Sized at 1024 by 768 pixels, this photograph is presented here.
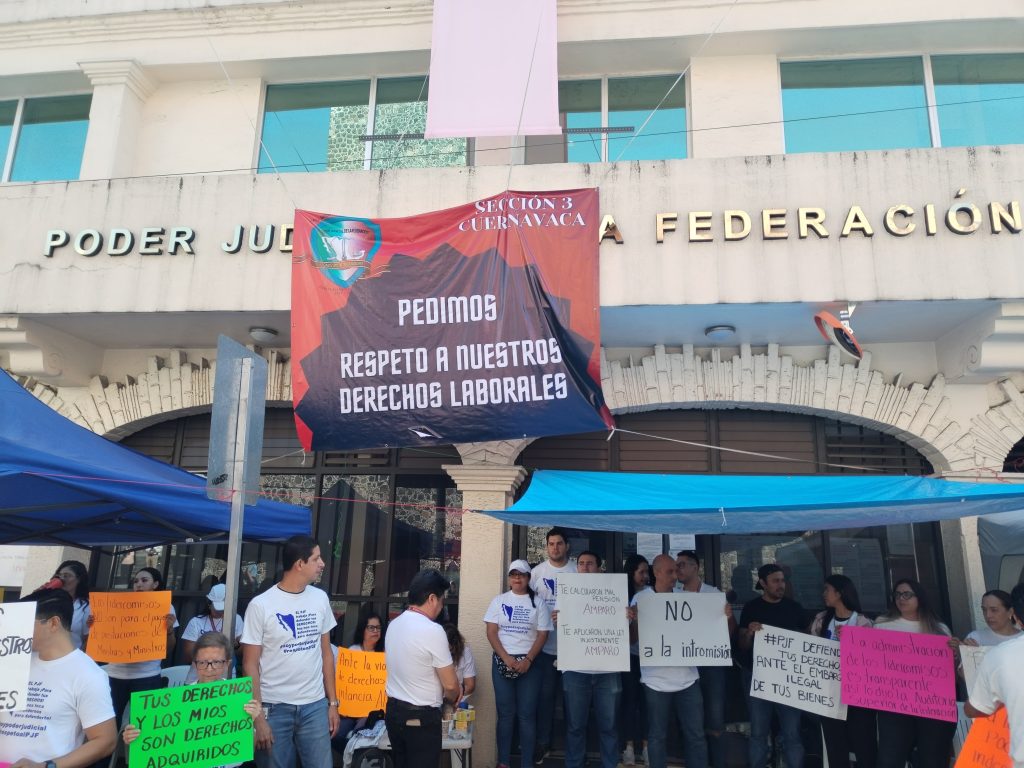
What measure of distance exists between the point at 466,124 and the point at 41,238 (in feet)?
14.4

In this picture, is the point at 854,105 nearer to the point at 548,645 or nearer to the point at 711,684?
the point at 711,684

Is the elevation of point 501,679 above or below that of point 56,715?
below

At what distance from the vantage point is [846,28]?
25.1ft

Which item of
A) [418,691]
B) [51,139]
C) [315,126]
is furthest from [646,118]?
[51,139]

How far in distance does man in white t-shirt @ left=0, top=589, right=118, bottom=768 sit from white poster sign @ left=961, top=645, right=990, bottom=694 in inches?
205

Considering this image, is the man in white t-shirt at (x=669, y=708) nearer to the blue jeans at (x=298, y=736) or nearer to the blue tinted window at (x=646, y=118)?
the blue jeans at (x=298, y=736)

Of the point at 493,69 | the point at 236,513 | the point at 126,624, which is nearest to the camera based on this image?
the point at 236,513

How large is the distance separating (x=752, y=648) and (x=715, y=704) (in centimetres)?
57

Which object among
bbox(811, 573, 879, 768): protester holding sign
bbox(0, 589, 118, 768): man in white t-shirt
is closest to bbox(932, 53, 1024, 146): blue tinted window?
bbox(811, 573, 879, 768): protester holding sign

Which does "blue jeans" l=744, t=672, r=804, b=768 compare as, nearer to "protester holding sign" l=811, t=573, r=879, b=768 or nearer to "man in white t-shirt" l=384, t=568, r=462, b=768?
"protester holding sign" l=811, t=573, r=879, b=768

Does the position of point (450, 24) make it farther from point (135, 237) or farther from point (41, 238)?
point (41, 238)

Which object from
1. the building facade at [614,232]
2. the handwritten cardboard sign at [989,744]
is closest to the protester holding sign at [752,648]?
the building facade at [614,232]

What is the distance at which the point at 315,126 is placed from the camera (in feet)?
28.3

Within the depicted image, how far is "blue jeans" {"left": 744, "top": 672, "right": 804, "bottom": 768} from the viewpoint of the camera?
234 inches
